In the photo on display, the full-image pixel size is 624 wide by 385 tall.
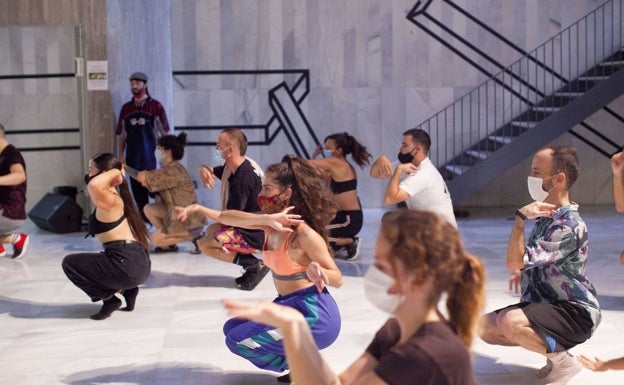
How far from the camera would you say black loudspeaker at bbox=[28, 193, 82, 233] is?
394 inches

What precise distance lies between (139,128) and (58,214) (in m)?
1.23

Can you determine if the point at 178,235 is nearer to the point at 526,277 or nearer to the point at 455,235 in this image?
the point at 526,277

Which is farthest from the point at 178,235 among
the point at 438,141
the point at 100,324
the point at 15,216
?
the point at 438,141

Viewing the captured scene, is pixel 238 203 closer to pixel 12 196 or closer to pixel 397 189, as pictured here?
pixel 397 189

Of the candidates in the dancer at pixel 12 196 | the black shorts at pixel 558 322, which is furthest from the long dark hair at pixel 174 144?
the black shorts at pixel 558 322

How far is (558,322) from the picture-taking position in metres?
4.54

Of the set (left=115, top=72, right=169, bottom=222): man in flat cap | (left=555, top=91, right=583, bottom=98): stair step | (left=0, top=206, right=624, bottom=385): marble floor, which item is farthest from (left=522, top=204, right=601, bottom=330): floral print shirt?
(left=555, top=91, right=583, bottom=98): stair step

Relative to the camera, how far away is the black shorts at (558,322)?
14.9ft

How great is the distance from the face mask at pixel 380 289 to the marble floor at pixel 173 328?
2.57 metres

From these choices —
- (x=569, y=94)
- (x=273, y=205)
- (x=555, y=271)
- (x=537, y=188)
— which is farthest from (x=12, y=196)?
(x=569, y=94)

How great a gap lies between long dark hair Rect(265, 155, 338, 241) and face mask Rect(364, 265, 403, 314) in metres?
2.02

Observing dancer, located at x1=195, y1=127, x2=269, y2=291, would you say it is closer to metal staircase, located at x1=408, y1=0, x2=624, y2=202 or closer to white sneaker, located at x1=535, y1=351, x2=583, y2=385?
white sneaker, located at x1=535, y1=351, x2=583, y2=385

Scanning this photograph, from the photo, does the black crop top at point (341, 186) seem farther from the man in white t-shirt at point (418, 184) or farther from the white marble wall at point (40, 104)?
the white marble wall at point (40, 104)

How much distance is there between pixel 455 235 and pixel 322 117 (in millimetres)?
9474
